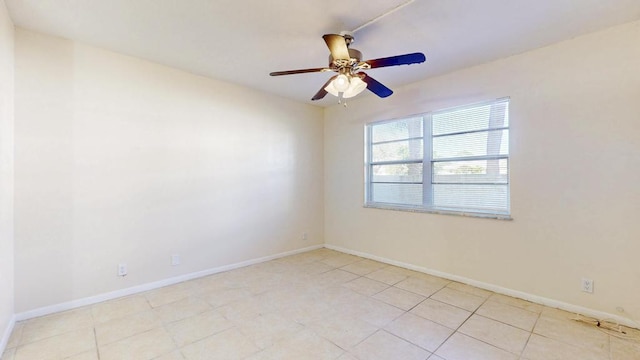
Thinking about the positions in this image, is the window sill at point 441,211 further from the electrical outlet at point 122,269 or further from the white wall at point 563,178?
the electrical outlet at point 122,269

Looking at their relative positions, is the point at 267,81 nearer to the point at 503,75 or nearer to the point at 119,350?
the point at 503,75

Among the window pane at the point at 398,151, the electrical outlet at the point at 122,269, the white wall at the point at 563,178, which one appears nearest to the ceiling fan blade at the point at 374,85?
the white wall at the point at 563,178

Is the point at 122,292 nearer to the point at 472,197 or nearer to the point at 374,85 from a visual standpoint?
the point at 374,85

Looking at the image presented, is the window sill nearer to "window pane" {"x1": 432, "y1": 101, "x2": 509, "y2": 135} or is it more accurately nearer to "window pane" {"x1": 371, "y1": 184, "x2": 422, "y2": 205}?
"window pane" {"x1": 371, "y1": 184, "x2": 422, "y2": 205}

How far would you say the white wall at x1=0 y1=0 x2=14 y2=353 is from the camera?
6.75ft

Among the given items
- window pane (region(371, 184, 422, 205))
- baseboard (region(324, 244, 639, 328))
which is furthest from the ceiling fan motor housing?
baseboard (region(324, 244, 639, 328))

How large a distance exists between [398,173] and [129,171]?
338 cm

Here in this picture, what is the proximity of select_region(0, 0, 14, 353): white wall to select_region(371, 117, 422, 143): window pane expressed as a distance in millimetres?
3966

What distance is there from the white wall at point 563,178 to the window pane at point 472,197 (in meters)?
0.15

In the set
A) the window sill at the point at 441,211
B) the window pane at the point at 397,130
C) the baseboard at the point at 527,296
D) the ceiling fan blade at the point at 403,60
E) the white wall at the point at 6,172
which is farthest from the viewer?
the window pane at the point at 397,130

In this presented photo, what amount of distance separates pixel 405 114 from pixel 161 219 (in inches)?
134

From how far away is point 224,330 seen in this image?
229 cm

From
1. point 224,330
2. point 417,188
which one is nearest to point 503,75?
point 417,188

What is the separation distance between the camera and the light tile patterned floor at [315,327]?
6.54 feet
